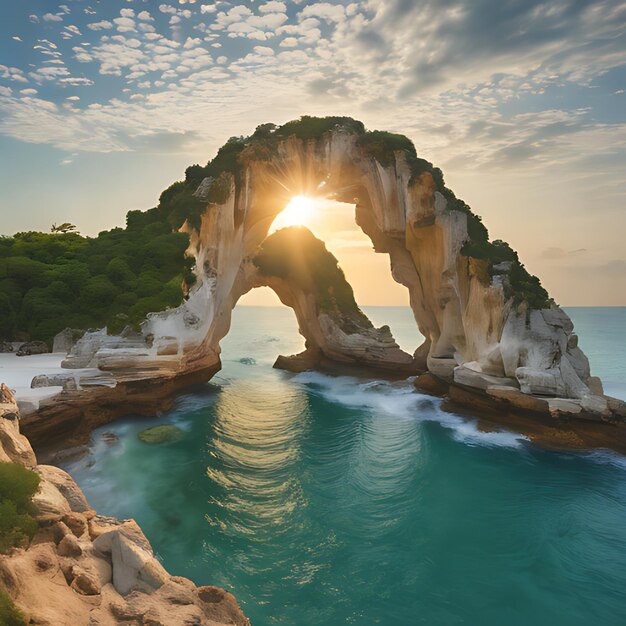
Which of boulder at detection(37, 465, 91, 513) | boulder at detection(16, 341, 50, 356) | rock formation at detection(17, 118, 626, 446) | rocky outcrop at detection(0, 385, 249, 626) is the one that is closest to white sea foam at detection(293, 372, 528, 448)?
rock formation at detection(17, 118, 626, 446)

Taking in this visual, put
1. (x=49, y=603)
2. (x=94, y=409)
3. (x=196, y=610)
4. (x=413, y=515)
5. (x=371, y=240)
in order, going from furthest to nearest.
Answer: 1. (x=371, y=240)
2. (x=94, y=409)
3. (x=413, y=515)
4. (x=196, y=610)
5. (x=49, y=603)

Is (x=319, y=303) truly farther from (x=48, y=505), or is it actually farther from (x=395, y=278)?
(x=48, y=505)

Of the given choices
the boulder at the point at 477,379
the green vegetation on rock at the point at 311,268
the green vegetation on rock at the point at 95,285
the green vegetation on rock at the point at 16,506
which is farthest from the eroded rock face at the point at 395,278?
the green vegetation on rock at the point at 16,506

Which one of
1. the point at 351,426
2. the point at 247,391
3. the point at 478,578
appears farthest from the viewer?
the point at 247,391

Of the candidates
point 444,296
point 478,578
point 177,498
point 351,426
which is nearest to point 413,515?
point 478,578

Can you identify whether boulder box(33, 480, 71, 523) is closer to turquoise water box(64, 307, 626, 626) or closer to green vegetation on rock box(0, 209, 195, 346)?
turquoise water box(64, 307, 626, 626)

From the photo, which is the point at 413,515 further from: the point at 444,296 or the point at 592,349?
the point at 592,349

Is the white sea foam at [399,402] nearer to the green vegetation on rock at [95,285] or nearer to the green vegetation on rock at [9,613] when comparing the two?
the green vegetation on rock at [95,285]
